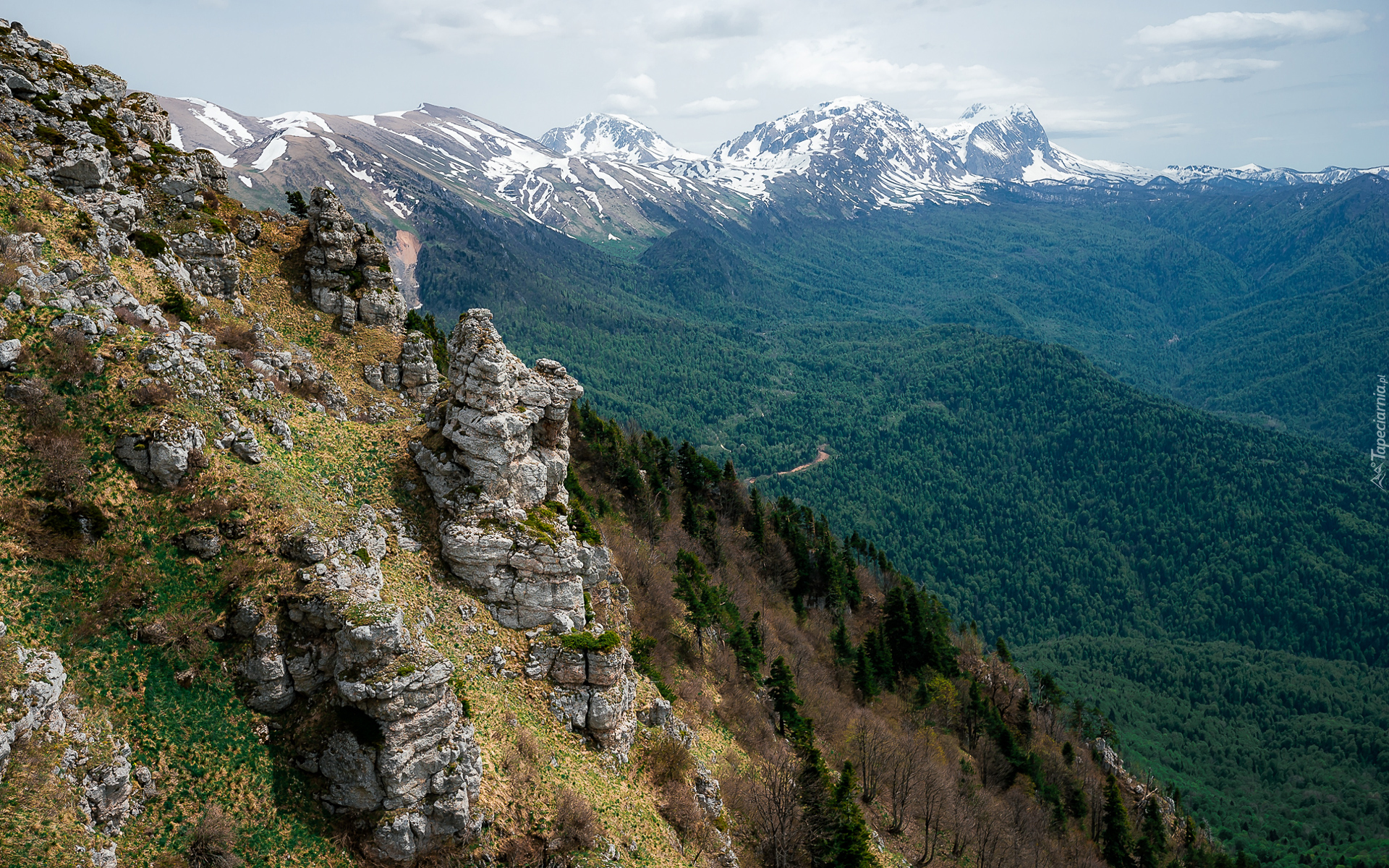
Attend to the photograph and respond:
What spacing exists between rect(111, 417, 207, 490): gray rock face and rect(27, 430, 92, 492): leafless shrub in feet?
3.82

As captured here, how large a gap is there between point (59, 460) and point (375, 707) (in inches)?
542

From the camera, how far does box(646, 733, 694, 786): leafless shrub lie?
32656 millimetres

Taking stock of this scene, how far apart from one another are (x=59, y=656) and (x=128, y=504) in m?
5.60

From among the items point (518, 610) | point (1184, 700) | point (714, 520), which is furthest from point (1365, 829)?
point (518, 610)

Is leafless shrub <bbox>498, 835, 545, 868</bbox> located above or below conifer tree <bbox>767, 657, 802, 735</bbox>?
above

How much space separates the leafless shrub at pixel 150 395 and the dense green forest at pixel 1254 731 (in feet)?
519

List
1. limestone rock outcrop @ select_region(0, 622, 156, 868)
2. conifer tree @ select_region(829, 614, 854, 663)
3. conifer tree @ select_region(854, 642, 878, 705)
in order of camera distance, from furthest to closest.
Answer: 1. conifer tree @ select_region(829, 614, 854, 663)
2. conifer tree @ select_region(854, 642, 878, 705)
3. limestone rock outcrop @ select_region(0, 622, 156, 868)

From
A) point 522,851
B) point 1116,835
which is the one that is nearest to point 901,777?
point 1116,835

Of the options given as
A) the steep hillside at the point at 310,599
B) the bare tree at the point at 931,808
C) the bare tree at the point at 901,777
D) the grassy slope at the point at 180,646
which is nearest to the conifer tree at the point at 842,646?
the bare tree at the point at 901,777

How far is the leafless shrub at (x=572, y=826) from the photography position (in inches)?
1012

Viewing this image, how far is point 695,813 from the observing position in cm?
3216

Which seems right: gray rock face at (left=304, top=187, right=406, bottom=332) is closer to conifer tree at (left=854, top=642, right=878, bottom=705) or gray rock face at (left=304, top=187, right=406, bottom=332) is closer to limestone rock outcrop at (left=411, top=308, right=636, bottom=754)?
limestone rock outcrop at (left=411, top=308, right=636, bottom=754)

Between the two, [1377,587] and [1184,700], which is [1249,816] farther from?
[1377,587]

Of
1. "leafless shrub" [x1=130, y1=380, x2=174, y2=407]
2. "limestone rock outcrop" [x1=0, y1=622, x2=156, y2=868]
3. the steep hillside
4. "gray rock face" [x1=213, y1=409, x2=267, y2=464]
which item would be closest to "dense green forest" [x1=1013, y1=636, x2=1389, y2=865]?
the steep hillside
